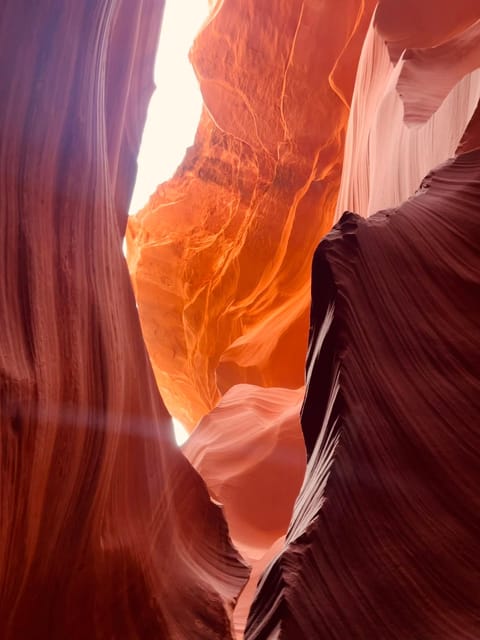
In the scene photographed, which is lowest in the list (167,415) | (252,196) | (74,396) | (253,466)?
(253,466)

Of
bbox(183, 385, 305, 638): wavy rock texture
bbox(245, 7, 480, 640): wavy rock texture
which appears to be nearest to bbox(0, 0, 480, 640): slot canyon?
bbox(245, 7, 480, 640): wavy rock texture

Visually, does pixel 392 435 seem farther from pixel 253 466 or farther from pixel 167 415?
pixel 253 466

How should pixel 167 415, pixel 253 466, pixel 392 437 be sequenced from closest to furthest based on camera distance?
pixel 392 437 < pixel 167 415 < pixel 253 466

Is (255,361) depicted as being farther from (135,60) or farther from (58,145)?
(58,145)

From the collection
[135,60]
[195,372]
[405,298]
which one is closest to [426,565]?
[405,298]

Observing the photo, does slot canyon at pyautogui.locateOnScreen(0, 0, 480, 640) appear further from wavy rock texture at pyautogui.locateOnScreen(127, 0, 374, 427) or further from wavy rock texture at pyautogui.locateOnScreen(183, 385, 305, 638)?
wavy rock texture at pyautogui.locateOnScreen(127, 0, 374, 427)

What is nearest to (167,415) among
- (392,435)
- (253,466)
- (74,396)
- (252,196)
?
(74,396)

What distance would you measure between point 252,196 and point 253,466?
3.60 meters

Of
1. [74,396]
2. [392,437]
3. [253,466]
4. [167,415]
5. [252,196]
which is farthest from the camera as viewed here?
[252,196]

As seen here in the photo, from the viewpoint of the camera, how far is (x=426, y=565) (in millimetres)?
1233

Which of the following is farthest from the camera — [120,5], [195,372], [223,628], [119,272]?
[195,372]

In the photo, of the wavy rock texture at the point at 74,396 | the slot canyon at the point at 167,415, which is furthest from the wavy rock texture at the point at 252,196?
the wavy rock texture at the point at 74,396

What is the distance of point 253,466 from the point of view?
4.88 meters

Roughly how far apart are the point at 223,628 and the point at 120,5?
2758 mm
